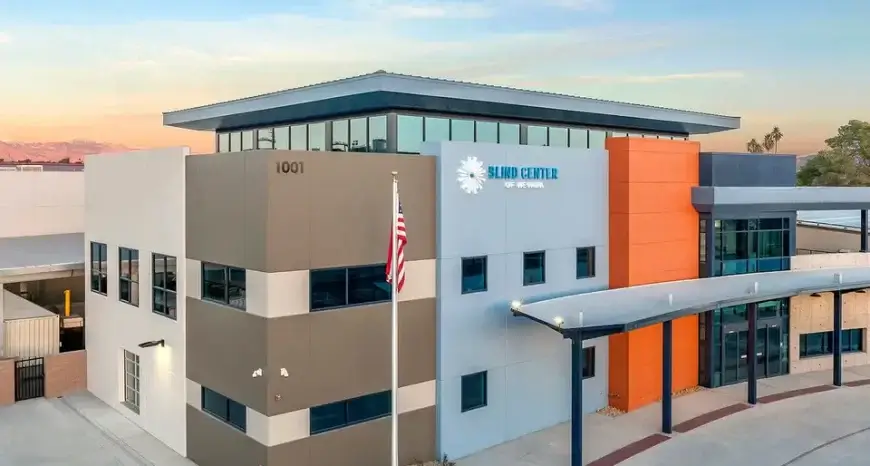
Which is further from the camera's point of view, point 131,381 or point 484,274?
point 131,381

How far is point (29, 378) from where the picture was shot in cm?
2220

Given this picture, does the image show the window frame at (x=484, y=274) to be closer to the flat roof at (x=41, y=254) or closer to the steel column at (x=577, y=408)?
the steel column at (x=577, y=408)

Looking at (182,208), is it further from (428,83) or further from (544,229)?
(544,229)

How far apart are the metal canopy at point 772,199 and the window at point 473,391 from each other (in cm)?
1050

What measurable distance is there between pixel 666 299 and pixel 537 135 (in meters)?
6.99

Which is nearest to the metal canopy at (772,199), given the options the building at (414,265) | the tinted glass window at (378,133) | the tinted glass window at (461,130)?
the building at (414,265)

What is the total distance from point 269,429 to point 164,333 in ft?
17.9

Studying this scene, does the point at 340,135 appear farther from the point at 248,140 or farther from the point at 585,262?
the point at 585,262

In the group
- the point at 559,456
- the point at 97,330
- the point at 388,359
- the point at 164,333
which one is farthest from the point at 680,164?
the point at 97,330

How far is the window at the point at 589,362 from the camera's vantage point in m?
21.4

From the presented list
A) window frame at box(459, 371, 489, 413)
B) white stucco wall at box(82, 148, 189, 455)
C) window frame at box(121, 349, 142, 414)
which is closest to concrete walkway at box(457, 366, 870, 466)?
window frame at box(459, 371, 489, 413)

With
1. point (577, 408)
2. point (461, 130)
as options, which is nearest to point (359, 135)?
point (461, 130)

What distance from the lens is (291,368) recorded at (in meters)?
15.2

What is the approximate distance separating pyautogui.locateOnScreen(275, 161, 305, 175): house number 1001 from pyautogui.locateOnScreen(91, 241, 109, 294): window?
1040cm
